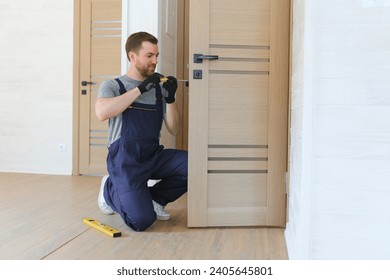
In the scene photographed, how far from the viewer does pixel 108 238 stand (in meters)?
2.28

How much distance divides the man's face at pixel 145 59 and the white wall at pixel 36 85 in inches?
92.1

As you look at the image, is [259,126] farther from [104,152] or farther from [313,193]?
[104,152]

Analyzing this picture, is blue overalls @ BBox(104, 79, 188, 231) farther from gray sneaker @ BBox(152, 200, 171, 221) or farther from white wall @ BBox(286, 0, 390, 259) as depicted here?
A: white wall @ BBox(286, 0, 390, 259)

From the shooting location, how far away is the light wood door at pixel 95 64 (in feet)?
15.0

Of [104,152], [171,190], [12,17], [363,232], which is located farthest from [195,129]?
[12,17]

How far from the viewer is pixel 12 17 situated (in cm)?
484

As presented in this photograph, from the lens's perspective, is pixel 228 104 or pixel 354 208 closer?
pixel 354 208

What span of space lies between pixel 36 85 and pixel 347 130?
3959 mm

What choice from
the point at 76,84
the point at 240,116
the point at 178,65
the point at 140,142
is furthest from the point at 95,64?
the point at 240,116

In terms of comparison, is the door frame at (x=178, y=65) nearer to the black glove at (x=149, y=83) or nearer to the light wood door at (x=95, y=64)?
the light wood door at (x=95, y=64)

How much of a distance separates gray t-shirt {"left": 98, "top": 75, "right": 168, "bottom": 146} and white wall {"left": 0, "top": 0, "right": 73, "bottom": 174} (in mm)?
2332

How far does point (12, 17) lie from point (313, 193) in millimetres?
4262

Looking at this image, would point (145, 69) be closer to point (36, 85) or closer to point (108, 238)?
point (108, 238)

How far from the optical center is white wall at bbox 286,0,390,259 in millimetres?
1561
